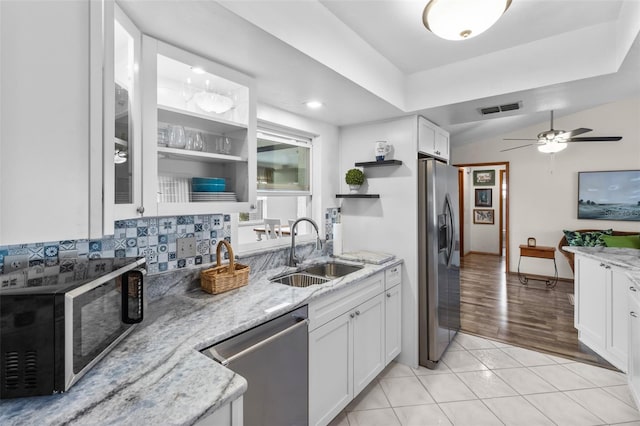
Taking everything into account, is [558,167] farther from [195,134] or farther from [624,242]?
[195,134]

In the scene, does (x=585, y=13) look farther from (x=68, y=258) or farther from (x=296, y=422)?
(x=68, y=258)

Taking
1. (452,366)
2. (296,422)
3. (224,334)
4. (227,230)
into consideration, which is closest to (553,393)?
(452,366)

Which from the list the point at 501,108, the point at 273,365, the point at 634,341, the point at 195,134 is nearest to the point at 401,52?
the point at 501,108

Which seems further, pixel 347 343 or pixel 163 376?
pixel 347 343

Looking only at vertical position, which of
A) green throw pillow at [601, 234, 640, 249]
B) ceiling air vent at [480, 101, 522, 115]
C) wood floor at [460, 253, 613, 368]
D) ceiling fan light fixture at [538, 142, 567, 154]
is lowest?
wood floor at [460, 253, 613, 368]

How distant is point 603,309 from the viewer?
2.61 meters

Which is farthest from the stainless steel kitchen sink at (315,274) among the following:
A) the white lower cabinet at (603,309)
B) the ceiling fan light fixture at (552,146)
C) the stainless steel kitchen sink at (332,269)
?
the ceiling fan light fixture at (552,146)

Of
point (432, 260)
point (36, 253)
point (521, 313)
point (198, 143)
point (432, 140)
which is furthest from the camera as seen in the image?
point (521, 313)

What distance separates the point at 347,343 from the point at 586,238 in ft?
15.6

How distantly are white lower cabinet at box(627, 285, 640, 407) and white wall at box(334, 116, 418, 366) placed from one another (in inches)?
53.7

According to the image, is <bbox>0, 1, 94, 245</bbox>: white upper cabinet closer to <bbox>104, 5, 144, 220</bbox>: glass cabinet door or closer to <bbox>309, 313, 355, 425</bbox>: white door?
<bbox>104, 5, 144, 220</bbox>: glass cabinet door

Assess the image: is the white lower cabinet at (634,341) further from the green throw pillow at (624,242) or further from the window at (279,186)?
the green throw pillow at (624,242)

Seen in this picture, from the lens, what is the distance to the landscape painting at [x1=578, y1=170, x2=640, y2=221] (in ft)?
15.5

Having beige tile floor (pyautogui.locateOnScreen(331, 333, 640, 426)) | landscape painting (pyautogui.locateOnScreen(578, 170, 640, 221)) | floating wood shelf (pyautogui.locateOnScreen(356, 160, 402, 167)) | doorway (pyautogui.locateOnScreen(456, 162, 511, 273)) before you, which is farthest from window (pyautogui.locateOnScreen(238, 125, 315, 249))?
doorway (pyautogui.locateOnScreen(456, 162, 511, 273))
